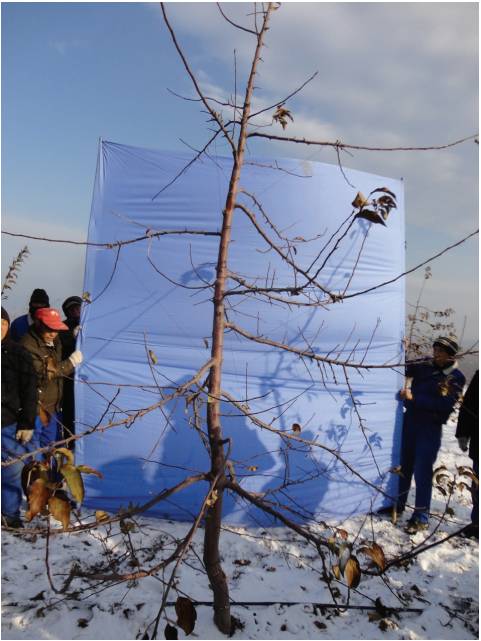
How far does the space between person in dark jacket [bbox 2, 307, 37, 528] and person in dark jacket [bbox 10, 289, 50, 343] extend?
1.00 meters

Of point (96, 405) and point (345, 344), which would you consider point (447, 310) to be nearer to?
point (345, 344)

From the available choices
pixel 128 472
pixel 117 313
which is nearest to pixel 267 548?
pixel 128 472

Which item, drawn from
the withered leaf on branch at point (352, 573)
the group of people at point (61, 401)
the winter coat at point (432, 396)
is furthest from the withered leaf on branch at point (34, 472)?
the winter coat at point (432, 396)

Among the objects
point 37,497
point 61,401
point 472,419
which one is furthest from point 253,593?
point 472,419

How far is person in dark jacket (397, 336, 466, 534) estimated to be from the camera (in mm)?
4078

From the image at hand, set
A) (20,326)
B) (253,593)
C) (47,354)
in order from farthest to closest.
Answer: (20,326) → (47,354) → (253,593)

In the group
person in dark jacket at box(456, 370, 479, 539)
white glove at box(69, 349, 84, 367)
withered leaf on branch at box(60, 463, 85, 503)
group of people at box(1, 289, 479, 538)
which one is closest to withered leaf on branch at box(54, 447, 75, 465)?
withered leaf on branch at box(60, 463, 85, 503)

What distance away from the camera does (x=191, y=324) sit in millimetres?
4039

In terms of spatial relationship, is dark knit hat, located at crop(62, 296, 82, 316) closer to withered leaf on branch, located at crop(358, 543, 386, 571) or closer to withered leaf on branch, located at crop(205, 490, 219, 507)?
withered leaf on branch, located at crop(205, 490, 219, 507)

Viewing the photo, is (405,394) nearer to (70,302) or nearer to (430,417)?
(430,417)

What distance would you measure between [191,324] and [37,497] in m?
2.62

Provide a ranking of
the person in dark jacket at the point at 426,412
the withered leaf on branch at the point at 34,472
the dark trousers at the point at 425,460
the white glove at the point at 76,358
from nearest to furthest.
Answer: the withered leaf on branch at the point at 34,472, the white glove at the point at 76,358, the person in dark jacket at the point at 426,412, the dark trousers at the point at 425,460

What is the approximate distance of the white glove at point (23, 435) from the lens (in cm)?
366

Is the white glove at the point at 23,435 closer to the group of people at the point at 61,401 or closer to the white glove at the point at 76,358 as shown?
the group of people at the point at 61,401
